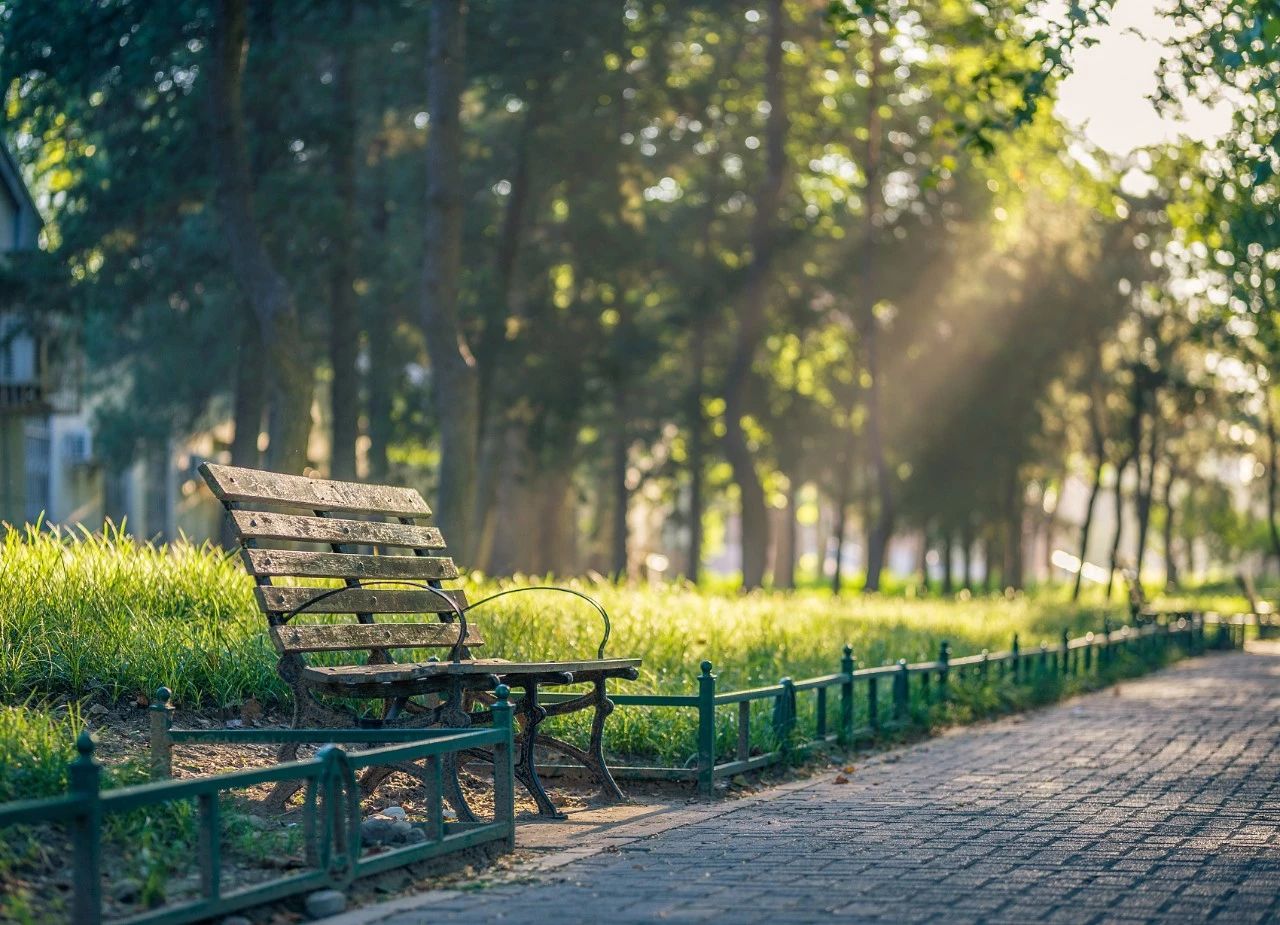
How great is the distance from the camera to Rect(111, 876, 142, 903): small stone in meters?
6.64

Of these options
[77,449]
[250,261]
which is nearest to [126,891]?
[250,261]

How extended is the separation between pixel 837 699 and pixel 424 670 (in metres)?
6.29

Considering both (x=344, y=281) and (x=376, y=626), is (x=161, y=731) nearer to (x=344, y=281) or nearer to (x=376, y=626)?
(x=376, y=626)

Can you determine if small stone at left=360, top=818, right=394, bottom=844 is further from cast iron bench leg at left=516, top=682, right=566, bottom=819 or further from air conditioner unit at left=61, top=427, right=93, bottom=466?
air conditioner unit at left=61, top=427, right=93, bottom=466

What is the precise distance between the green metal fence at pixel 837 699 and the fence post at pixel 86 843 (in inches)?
185

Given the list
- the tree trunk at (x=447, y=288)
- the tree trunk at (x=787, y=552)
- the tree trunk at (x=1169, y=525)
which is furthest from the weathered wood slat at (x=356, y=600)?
the tree trunk at (x=1169, y=525)

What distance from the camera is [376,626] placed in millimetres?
9219

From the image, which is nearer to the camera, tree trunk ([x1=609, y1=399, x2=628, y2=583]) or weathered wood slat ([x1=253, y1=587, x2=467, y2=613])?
weathered wood slat ([x1=253, y1=587, x2=467, y2=613])

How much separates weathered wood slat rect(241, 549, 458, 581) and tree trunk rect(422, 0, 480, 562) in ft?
42.2

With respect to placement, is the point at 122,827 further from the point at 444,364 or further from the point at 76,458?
the point at 76,458

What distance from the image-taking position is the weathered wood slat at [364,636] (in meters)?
8.39

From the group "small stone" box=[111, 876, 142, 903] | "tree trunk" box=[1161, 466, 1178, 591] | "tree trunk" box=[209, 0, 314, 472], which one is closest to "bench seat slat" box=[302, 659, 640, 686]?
"small stone" box=[111, 876, 142, 903]

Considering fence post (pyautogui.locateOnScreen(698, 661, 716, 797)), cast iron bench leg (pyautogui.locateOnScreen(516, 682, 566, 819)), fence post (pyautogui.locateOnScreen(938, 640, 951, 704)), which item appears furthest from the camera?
fence post (pyautogui.locateOnScreen(938, 640, 951, 704))

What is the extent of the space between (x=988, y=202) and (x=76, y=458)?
77.2 feet
